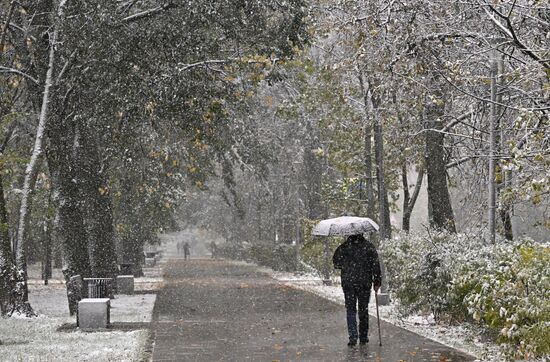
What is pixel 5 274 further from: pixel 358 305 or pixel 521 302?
pixel 521 302

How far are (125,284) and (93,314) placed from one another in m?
10.4

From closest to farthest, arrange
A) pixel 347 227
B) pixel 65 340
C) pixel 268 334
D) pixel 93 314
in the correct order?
1. pixel 347 227
2. pixel 65 340
3. pixel 268 334
4. pixel 93 314

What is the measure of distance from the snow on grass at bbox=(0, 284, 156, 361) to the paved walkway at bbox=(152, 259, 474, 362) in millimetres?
436

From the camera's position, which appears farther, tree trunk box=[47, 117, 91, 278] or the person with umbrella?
tree trunk box=[47, 117, 91, 278]

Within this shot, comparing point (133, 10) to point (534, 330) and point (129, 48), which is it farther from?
point (534, 330)

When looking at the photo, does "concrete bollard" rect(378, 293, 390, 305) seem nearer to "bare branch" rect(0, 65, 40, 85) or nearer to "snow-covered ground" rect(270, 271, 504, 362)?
"snow-covered ground" rect(270, 271, 504, 362)

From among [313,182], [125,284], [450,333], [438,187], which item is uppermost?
[313,182]

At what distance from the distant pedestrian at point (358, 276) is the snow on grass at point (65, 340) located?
10.8ft

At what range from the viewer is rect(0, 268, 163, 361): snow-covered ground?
40.0 ft

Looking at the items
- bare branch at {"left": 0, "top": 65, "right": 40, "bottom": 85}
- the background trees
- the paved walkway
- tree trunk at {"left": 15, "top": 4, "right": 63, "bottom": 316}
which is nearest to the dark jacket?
the paved walkway

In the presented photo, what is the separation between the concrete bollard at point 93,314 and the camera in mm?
15828

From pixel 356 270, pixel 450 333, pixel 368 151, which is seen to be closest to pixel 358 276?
pixel 356 270

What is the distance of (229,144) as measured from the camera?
84.9ft

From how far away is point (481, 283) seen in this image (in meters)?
11.4
